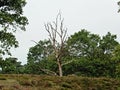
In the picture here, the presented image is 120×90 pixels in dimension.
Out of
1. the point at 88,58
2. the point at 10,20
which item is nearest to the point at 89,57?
the point at 88,58

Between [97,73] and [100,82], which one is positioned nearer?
[100,82]

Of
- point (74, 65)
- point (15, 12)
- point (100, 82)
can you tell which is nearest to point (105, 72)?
point (74, 65)

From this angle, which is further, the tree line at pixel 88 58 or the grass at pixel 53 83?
the tree line at pixel 88 58

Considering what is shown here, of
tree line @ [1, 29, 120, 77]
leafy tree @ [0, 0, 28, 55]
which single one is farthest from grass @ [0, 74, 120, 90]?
tree line @ [1, 29, 120, 77]

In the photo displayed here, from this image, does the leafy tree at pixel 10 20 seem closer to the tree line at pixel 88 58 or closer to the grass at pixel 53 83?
the grass at pixel 53 83

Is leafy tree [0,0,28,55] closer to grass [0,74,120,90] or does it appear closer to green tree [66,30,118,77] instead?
grass [0,74,120,90]

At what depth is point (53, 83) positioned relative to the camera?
931 inches

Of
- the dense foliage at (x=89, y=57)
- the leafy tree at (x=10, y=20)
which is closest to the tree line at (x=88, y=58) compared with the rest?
the dense foliage at (x=89, y=57)

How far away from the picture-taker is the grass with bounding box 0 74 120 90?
70.5 feet

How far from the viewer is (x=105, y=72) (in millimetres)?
81875

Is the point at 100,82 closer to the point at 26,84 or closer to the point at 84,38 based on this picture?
the point at 26,84

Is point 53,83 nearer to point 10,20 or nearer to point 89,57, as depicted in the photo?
point 10,20

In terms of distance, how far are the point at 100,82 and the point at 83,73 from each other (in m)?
58.6

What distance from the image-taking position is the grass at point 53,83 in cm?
2149
